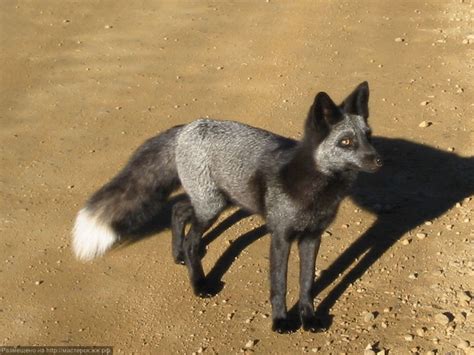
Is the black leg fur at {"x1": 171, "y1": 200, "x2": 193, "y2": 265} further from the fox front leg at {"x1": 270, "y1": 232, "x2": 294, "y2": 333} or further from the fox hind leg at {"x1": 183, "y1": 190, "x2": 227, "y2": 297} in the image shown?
the fox front leg at {"x1": 270, "y1": 232, "x2": 294, "y2": 333}

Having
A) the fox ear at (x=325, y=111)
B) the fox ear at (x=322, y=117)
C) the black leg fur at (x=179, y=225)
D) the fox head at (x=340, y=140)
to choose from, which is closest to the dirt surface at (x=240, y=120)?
the black leg fur at (x=179, y=225)

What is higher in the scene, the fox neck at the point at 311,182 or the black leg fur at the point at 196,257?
the fox neck at the point at 311,182

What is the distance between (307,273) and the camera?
720 centimetres

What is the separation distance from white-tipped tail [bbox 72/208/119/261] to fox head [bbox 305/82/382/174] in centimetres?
276

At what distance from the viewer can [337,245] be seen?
27.6 ft

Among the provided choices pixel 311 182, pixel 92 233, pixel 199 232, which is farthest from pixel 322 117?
pixel 92 233

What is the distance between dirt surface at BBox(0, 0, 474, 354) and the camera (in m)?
7.30

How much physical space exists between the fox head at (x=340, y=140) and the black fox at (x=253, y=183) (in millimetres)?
10

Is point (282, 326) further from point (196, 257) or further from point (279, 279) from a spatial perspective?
point (196, 257)

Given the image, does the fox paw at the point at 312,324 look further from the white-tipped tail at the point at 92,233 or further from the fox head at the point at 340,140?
the white-tipped tail at the point at 92,233

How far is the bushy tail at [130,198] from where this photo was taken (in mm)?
7742

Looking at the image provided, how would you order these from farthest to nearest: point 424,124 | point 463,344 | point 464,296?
point 424,124, point 464,296, point 463,344

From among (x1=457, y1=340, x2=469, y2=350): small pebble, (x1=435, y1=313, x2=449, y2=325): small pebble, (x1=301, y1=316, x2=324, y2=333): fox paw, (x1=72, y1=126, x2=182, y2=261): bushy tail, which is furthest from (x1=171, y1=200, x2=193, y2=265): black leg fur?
(x1=457, y1=340, x2=469, y2=350): small pebble

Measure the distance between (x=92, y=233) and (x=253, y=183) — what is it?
6.92 ft
